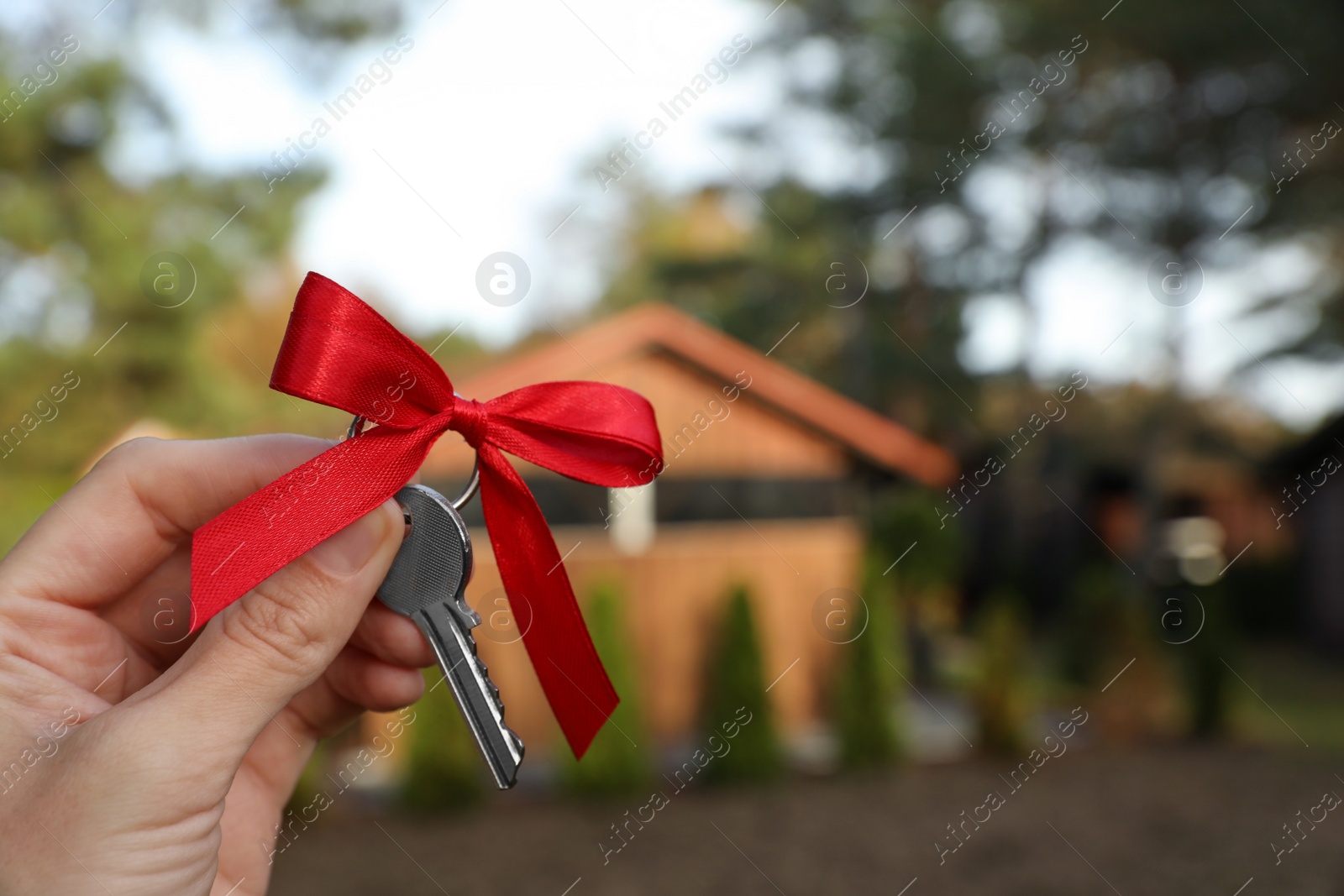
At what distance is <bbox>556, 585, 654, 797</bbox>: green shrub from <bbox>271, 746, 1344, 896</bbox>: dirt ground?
0.63 ft

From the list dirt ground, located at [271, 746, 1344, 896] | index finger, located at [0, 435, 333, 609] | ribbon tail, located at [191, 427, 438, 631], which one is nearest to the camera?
ribbon tail, located at [191, 427, 438, 631]

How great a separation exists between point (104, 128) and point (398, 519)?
10389mm

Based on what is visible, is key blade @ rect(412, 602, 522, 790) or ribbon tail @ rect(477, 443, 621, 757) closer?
key blade @ rect(412, 602, 522, 790)

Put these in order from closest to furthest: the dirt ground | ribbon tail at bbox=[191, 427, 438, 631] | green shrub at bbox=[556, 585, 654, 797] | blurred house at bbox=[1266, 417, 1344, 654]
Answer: ribbon tail at bbox=[191, 427, 438, 631], the dirt ground, green shrub at bbox=[556, 585, 654, 797], blurred house at bbox=[1266, 417, 1344, 654]

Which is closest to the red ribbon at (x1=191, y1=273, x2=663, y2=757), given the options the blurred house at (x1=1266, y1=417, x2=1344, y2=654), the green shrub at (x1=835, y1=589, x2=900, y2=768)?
the green shrub at (x1=835, y1=589, x2=900, y2=768)

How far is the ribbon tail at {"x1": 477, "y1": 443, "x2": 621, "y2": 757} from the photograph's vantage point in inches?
55.3

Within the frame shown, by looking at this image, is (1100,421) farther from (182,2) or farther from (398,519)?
(398,519)

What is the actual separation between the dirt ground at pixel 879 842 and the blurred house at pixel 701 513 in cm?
162

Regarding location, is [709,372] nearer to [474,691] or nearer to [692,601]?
[692,601]

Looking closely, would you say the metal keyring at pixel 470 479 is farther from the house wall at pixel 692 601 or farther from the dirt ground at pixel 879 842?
the house wall at pixel 692 601

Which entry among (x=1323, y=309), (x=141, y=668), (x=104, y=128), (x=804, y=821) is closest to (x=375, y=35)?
(x=104, y=128)

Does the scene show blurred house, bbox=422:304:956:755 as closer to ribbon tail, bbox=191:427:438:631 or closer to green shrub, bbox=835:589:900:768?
green shrub, bbox=835:589:900:768

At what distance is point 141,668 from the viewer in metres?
1.52

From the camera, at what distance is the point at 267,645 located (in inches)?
48.7
